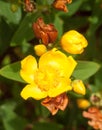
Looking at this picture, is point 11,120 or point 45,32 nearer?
point 45,32

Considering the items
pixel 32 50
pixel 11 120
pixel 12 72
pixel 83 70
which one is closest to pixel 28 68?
pixel 12 72

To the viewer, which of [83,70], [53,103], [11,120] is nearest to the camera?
[53,103]

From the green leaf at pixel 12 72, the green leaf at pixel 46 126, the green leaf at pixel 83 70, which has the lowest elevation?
the green leaf at pixel 46 126

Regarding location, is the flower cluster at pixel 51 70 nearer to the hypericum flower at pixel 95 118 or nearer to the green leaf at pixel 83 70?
the green leaf at pixel 83 70

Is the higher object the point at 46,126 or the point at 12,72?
the point at 12,72

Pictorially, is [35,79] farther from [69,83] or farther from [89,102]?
[89,102]

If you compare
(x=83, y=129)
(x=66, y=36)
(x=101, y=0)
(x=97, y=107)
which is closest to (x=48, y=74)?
(x=66, y=36)

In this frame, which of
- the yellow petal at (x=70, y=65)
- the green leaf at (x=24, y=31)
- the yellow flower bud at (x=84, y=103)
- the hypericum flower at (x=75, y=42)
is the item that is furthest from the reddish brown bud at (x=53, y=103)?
the yellow flower bud at (x=84, y=103)

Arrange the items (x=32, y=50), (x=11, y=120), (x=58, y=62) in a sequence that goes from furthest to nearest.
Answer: (x=11, y=120)
(x=32, y=50)
(x=58, y=62)

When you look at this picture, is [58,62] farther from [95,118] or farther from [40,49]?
[95,118]
